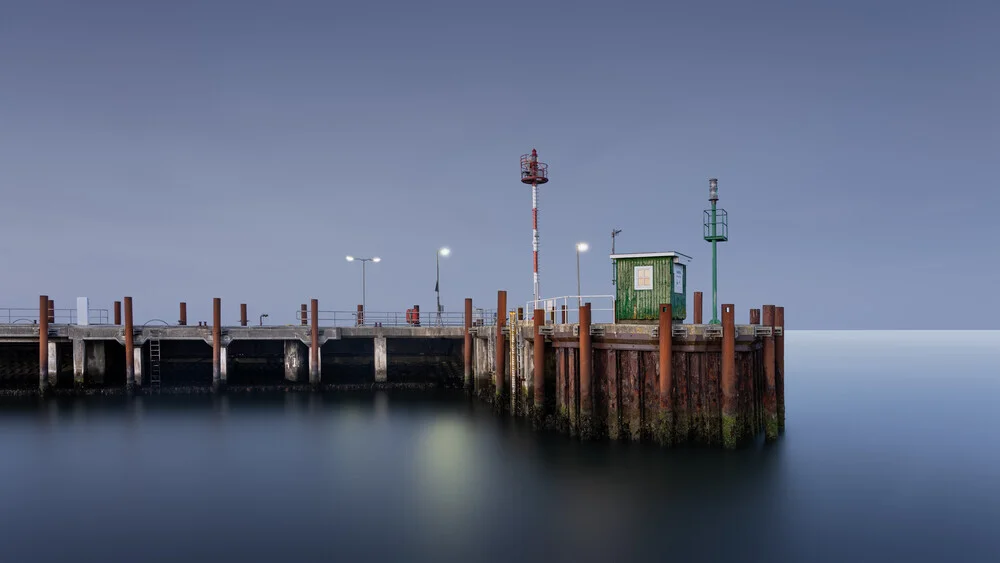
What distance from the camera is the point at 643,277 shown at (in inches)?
964

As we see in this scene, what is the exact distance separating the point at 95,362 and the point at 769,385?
4248 centimetres

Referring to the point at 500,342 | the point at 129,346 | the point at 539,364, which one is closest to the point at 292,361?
the point at 129,346

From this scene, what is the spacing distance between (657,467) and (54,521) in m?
19.9

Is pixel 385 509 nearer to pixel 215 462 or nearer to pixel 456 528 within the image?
pixel 456 528

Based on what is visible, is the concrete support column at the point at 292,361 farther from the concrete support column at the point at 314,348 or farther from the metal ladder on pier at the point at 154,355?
the metal ladder on pier at the point at 154,355

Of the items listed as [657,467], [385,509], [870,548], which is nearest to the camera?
[870,548]

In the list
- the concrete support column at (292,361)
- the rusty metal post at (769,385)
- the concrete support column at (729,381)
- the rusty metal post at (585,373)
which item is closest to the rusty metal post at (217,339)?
the concrete support column at (292,361)

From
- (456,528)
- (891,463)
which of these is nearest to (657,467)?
(456,528)

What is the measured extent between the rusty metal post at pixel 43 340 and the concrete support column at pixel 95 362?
2.16m

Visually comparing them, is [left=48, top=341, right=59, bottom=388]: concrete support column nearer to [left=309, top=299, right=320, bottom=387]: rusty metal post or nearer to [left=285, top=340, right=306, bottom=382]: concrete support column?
[left=285, top=340, right=306, bottom=382]: concrete support column

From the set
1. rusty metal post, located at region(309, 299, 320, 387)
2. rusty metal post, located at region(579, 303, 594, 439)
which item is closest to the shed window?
rusty metal post, located at region(579, 303, 594, 439)

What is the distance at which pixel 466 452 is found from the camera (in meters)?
25.2

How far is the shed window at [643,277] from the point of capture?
24.3 metres

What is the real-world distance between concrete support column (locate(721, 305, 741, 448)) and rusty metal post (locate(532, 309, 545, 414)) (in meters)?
7.49
